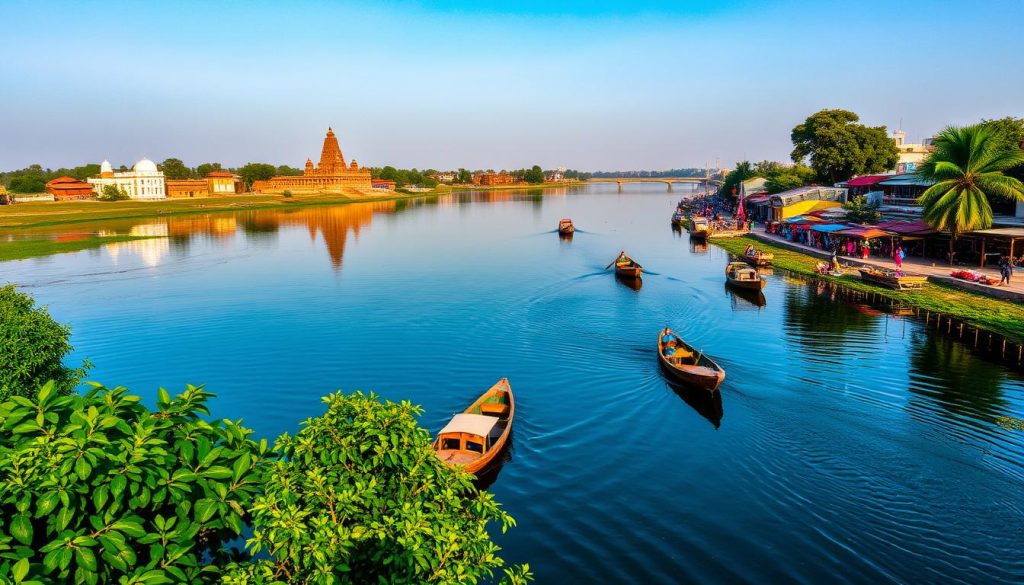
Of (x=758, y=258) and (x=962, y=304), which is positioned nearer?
(x=962, y=304)

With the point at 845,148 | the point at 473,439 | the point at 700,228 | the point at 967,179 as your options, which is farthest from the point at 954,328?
the point at 845,148

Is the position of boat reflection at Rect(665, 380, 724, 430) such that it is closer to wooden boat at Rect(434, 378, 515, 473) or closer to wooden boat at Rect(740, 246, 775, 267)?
wooden boat at Rect(434, 378, 515, 473)

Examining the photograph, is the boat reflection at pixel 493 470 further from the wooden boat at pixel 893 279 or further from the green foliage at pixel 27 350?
the wooden boat at pixel 893 279

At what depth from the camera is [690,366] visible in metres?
24.4

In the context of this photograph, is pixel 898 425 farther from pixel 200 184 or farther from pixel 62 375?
pixel 200 184

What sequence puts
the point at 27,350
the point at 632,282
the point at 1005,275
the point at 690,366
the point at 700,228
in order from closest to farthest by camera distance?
the point at 27,350, the point at 690,366, the point at 1005,275, the point at 632,282, the point at 700,228

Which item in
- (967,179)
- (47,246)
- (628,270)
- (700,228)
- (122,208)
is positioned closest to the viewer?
(967,179)

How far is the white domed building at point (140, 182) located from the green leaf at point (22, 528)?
17887 cm

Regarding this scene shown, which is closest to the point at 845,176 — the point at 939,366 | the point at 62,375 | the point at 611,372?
the point at 939,366

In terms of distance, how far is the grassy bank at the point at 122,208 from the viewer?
9731cm

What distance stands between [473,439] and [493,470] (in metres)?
1.16

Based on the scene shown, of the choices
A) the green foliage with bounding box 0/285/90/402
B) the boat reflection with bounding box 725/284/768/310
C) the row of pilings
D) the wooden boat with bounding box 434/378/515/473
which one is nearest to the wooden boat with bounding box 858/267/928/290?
the row of pilings

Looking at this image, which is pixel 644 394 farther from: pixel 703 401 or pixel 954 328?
pixel 954 328

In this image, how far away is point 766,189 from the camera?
95312mm
